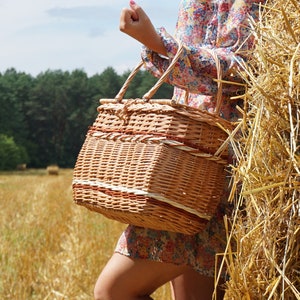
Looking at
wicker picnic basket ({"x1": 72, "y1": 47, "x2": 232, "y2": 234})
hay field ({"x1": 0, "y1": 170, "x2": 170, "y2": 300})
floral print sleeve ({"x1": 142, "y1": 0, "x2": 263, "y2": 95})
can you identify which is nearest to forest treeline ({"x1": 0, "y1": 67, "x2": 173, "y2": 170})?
hay field ({"x1": 0, "y1": 170, "x2": 170, "y2": 300})

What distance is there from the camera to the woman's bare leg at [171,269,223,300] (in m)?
2.34

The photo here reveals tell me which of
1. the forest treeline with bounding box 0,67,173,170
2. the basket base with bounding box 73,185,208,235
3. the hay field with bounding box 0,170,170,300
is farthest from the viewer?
the forest treeline with bounding box 0,67,173,170

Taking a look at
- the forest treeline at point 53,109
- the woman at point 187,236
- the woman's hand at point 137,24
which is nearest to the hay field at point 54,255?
the woman at point 187,236

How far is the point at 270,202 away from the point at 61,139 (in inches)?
2140

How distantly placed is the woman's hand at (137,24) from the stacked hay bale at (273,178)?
0.36 metres

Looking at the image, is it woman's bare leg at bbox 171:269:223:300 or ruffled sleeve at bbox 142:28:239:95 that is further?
woman's bare leg at bbox 171:269:223:300

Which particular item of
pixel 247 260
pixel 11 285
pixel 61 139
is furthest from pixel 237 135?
pixel 61 139

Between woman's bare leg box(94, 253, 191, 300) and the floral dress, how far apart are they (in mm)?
26

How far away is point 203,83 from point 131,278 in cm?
59

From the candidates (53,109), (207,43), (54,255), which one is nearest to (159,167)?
(207,43)

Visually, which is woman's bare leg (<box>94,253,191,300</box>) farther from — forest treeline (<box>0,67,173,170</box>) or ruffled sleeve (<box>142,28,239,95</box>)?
forest treeline (<box>0,67,173,170</box>)

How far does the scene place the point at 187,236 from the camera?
229cm

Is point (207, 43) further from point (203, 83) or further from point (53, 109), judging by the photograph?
point (53, 109)

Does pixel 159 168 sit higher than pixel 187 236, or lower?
higher
